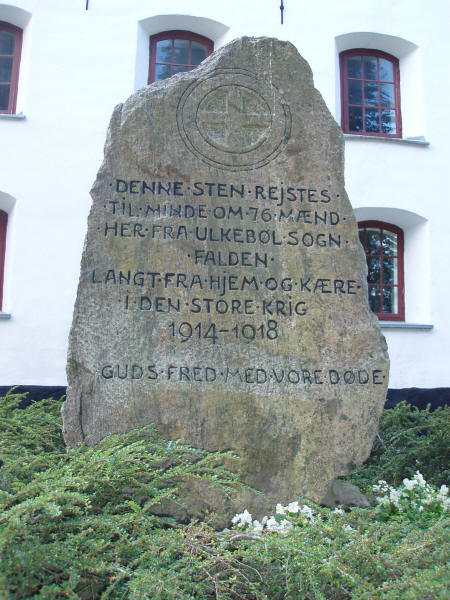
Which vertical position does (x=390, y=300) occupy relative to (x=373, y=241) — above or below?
below

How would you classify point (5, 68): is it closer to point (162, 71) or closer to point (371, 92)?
point (162, 71)

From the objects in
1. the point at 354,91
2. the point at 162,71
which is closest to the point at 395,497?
the point at 354,91

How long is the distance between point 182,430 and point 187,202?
1.28 metres

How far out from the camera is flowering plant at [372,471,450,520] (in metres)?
3.12

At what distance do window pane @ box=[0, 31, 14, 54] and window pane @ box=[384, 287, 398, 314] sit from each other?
558cm

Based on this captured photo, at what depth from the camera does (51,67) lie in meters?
6.79

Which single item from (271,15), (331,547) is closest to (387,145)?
(271,15)

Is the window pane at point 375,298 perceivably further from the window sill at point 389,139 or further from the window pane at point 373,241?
the window sill at point 389,139

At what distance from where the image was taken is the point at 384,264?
24.8ft

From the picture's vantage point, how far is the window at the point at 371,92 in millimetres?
7645

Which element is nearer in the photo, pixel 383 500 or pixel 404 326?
pixel 383 500

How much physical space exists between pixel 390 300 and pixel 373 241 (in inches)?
31.2

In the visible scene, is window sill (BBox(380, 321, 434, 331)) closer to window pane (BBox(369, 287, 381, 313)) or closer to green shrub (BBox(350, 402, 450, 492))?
window pane (BBox(369, 287, 381, 313))

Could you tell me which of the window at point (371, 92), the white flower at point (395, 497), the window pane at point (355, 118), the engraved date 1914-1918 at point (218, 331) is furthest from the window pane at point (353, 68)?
the white flower at point (395, 497)
